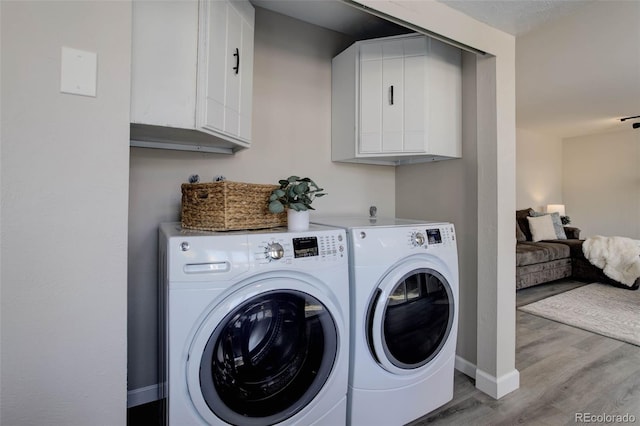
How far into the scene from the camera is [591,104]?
432cm

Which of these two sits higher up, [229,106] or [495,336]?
[229,106]

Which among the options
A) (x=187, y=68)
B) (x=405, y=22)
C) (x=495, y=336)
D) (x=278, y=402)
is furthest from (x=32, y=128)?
(x=495, y=336)

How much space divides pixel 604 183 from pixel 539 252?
361 centimetres

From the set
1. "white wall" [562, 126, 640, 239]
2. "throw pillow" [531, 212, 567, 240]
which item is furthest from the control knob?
"white wall" [562, 126, 640, 239]

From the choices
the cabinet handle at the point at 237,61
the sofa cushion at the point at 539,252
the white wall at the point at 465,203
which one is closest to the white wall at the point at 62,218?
the cabinet handle at the point at 237,61

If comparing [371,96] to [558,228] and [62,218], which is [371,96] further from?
[558,228]

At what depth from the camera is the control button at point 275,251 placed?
3.76ft

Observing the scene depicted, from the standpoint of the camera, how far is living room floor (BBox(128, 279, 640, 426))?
1598 millimetres

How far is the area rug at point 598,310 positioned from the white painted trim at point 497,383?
4.70ft

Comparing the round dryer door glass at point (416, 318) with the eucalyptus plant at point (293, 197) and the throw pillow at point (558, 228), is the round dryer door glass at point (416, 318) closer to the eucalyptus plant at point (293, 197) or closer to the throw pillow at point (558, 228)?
the eucalyptus plant at point (293, 197)

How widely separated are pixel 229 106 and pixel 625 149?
741cm

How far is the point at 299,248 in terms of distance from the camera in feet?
4.01

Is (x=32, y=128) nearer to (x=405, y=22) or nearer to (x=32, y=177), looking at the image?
(x=32, y=177)

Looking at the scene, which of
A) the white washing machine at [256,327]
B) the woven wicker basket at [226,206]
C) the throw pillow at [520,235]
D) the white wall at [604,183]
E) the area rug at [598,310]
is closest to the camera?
the white washing machine at [256,327]
